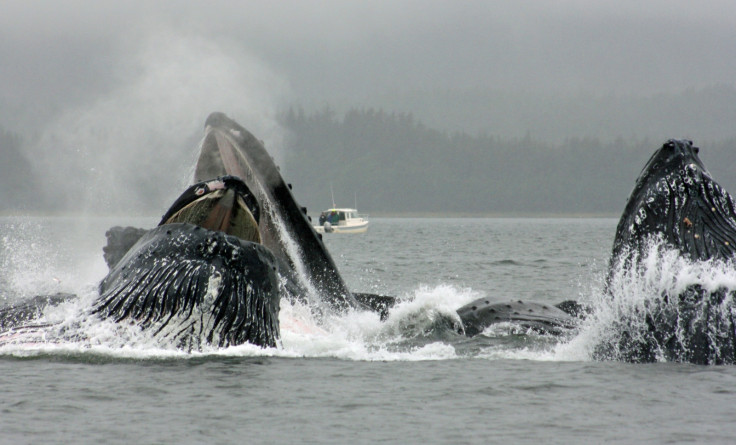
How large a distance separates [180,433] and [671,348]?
3816 mm

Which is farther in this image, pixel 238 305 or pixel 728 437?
pixel 238 305

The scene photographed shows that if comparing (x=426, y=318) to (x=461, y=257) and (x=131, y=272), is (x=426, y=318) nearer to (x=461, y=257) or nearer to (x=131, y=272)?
(x=131, y=272)

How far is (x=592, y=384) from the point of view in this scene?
23.0 ft

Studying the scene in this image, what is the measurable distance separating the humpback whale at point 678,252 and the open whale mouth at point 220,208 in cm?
295

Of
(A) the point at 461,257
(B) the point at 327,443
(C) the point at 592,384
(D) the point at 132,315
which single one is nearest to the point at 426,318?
(C) the point at 592,384

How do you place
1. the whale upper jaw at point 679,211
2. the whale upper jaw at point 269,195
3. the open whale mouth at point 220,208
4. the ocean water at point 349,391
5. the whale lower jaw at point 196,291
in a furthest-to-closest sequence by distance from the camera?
the whale upper jaw at point 269,195 < the open whale mouth at point 220,208 < the whale upper jaw at point 679,211 < the whale lower jaw at point 196,291 < the ocean water at point 349,391

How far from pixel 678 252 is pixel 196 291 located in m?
3.63

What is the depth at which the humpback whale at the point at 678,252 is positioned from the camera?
7062mm

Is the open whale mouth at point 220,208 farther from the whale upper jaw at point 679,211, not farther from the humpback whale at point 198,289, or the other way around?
the whale upper jaw at point 679,211

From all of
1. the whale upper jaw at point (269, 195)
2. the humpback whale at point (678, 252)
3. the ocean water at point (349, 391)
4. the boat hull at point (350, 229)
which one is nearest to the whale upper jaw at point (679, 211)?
the humpback whale at point (678, 252)

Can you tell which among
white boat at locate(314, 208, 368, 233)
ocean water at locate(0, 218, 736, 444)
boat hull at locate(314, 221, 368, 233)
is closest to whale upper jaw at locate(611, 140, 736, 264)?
ocean water at locate(0, 218, 736, 444)

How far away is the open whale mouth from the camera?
7324 mm

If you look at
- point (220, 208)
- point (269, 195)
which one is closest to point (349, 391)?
point (220, 208)

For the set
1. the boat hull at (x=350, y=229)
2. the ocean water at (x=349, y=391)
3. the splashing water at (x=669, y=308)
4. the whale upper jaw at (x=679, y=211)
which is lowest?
the ocean water at (x=349, y=391)
